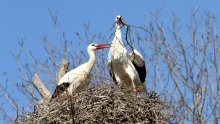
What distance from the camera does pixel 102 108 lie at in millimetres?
7430

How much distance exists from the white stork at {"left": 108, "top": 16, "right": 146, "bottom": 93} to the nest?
6.18 feet

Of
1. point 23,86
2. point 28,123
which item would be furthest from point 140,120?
point 23,86

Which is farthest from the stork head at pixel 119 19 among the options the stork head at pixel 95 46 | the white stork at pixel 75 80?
the white stork at pixel 75 80

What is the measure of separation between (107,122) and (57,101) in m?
0.77

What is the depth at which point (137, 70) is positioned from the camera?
10.0m

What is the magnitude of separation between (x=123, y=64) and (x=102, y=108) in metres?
2.38

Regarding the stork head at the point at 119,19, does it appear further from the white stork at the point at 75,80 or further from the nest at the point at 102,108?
the nest at the point at 102,108

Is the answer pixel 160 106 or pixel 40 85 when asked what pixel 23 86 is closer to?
pixel 40 85

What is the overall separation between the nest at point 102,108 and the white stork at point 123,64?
6.18ft

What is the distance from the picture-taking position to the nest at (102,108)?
729 centimetres

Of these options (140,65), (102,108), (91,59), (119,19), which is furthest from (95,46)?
(102,108)

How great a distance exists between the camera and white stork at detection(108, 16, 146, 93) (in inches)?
381

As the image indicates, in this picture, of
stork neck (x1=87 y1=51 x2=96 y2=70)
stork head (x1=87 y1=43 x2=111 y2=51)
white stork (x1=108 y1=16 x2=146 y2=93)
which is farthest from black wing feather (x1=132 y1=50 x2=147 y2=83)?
stork neck (x1=87 y1=51 x2=96 y2=70)

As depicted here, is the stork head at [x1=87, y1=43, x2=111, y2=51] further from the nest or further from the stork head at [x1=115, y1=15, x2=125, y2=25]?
the nest
